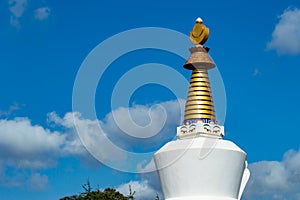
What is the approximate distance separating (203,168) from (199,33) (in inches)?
231

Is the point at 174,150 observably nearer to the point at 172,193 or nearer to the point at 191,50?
the point at 172,193

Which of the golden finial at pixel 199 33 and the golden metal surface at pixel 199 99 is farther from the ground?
the golden finial at pixel 199 33

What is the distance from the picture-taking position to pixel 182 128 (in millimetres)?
23938

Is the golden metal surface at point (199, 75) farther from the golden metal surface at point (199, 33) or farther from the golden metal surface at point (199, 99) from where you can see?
the golden metal surface at point (199, 33)

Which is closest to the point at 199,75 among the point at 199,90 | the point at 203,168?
the point at 199,90

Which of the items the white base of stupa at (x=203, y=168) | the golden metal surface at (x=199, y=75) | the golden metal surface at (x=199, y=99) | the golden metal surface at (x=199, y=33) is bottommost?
the white base of stupa at (x=203, y=168)

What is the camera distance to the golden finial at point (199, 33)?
995 inches

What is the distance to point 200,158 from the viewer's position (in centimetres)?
2283

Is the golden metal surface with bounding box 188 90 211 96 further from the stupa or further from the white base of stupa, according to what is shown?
the white base of stupa

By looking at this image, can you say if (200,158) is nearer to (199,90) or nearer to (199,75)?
(199,90)

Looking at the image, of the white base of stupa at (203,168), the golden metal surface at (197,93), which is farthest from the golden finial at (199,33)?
the white base of stupa at (203,168)

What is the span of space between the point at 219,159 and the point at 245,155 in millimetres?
1498

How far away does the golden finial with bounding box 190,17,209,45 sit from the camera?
25.3 meters

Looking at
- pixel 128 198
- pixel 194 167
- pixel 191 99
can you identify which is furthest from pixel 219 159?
pixel 128 198
